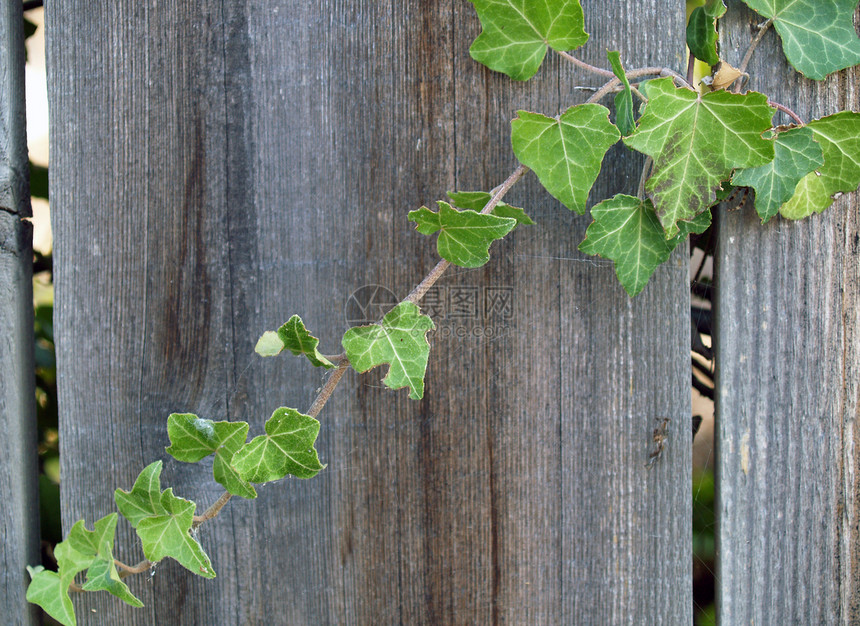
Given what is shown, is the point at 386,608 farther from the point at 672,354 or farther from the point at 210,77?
the point at 210,77

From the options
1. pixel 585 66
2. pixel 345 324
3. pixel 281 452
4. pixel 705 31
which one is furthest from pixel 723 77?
pixel 281 452

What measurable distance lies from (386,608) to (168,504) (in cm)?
37

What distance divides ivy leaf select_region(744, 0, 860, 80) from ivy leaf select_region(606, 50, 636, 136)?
23 centimetres

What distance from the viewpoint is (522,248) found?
0.87 m

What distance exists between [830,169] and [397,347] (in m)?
0.66

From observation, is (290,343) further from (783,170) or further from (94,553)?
(783,170)

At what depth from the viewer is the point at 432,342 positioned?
2.89 ft

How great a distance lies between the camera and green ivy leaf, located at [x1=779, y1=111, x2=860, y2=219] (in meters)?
0.78

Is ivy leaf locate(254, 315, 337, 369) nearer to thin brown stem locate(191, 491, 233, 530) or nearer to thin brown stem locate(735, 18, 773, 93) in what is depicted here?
thin brown stem locate(191, 491, 233, 530)

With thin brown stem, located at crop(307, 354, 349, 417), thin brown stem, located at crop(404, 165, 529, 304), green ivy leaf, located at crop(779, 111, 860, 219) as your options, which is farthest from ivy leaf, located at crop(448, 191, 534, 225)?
green ivy leaf, located at crop(779, 111, 860, 219)

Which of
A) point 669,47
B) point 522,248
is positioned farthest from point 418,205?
point 669,47

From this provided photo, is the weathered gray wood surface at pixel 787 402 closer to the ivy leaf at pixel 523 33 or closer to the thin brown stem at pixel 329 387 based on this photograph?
the ivy leaf at pixel 523 33

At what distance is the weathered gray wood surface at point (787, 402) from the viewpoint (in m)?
0.85

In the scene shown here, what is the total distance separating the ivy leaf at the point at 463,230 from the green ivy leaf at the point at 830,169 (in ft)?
1.48
